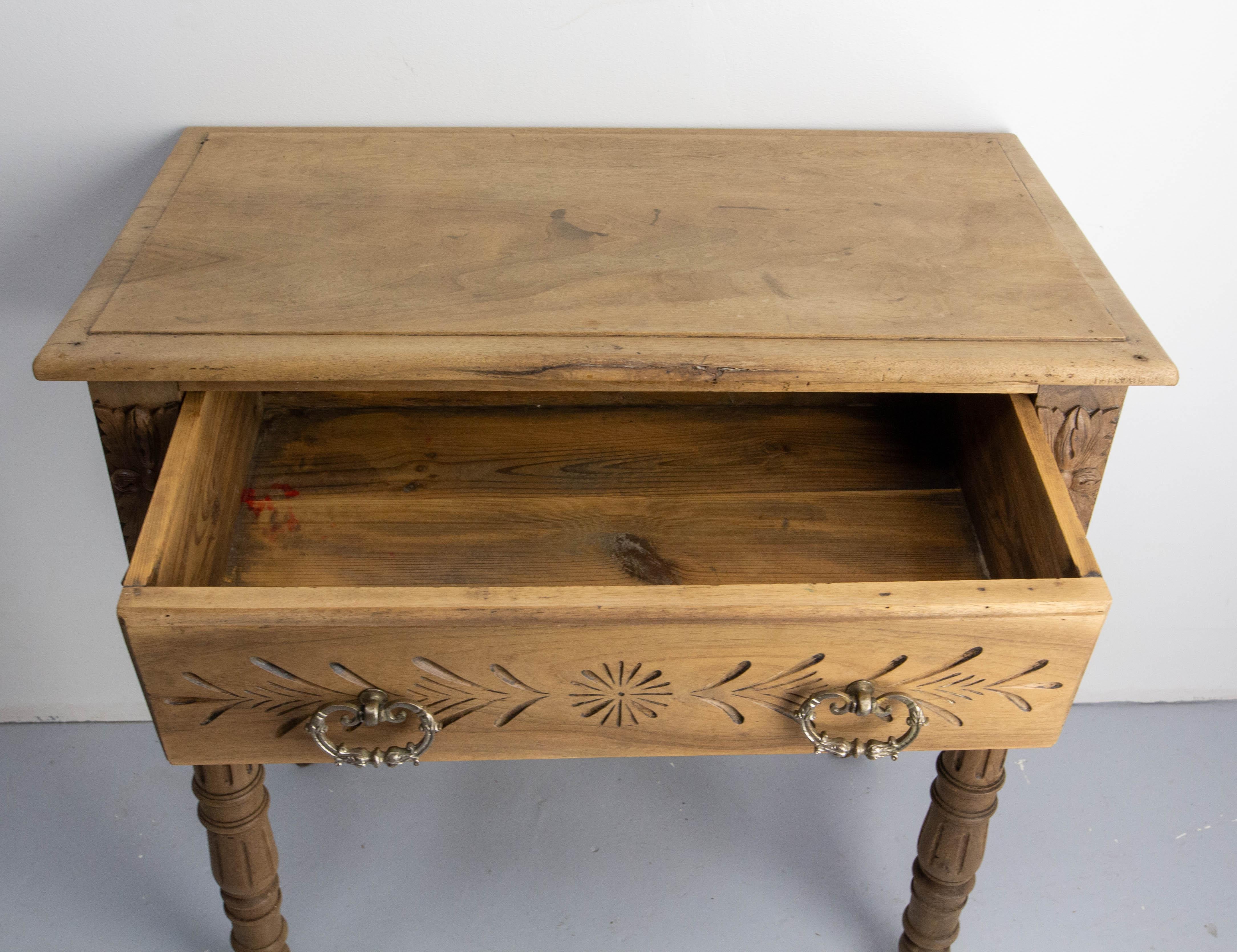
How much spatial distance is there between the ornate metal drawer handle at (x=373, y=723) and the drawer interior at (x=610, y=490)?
169 mm

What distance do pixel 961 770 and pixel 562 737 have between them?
0.41m

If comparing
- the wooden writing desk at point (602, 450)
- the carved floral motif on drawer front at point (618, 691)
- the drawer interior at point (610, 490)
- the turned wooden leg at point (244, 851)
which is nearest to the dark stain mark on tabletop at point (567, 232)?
the wooden writing desk at point (602, 450)

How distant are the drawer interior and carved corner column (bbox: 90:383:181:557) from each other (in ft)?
0.08

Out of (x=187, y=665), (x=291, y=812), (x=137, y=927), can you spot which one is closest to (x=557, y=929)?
(x=291, y=812)

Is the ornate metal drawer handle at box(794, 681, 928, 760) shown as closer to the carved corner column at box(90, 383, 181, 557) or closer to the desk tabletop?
the desk tabletop

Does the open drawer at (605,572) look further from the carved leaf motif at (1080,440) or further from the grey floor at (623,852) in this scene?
the grey floor at (623,852)

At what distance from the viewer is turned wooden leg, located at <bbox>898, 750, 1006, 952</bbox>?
1014 millimetres

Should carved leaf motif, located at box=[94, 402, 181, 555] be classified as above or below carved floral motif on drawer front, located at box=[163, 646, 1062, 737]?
above

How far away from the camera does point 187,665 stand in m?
0.77

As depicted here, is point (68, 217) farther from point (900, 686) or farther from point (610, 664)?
point (900, 686)

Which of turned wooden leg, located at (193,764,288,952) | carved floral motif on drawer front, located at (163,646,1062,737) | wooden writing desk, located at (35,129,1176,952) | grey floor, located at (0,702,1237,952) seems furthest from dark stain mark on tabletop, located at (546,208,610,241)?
grey floor, located at (0,702,1237,952)

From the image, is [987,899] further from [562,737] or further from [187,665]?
[187,665]

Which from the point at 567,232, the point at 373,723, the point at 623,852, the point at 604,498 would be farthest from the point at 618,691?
the point at 623,852

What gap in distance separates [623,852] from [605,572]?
0.49 m
